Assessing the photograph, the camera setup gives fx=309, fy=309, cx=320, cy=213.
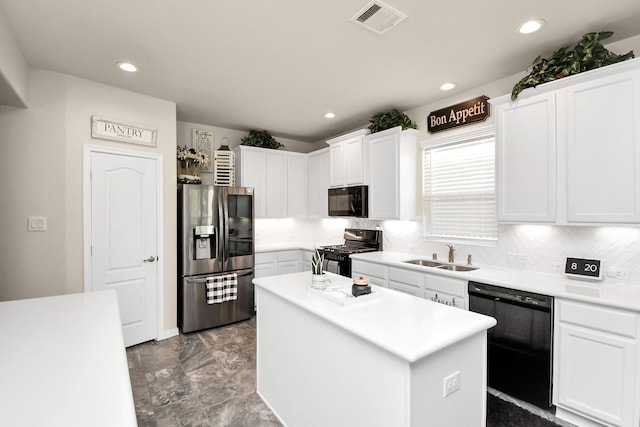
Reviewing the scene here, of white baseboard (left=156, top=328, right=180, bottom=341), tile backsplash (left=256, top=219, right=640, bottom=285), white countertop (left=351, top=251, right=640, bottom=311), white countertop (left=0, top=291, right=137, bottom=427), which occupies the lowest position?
white baseboard (left=156, top=328, right=180, bottom=341)

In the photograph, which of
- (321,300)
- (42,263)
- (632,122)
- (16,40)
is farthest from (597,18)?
(42,263)

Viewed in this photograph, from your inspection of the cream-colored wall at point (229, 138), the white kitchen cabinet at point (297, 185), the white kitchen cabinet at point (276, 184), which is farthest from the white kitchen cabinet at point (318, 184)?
the cream-colored wall at point (229, 138)

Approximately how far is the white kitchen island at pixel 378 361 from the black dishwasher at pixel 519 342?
0.99m

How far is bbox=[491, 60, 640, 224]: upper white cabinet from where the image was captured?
2092 millimetres

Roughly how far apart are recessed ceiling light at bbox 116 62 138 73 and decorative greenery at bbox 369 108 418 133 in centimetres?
274

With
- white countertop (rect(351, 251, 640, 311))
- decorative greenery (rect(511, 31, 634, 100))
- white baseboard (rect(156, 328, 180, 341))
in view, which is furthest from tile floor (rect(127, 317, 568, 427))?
decorative greenery (rect(511, 31, 634, 100))

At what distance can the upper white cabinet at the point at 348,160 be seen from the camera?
421 centimetres

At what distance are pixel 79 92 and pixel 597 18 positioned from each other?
4.39 meters

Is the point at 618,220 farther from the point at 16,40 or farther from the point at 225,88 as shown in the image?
the point at 16,40

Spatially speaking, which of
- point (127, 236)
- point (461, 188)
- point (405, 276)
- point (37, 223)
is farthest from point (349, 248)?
point (37, 223)

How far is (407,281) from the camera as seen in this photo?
3.27 m

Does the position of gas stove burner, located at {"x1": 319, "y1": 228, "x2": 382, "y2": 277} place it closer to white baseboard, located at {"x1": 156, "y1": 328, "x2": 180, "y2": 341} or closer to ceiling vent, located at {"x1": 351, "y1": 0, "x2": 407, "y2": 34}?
white baseboard, located at {"x1": 156, "y1": 328, "x2": 180, "y2": 341}

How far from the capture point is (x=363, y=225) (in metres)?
4.73

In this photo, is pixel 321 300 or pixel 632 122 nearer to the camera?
pixel 321 300
